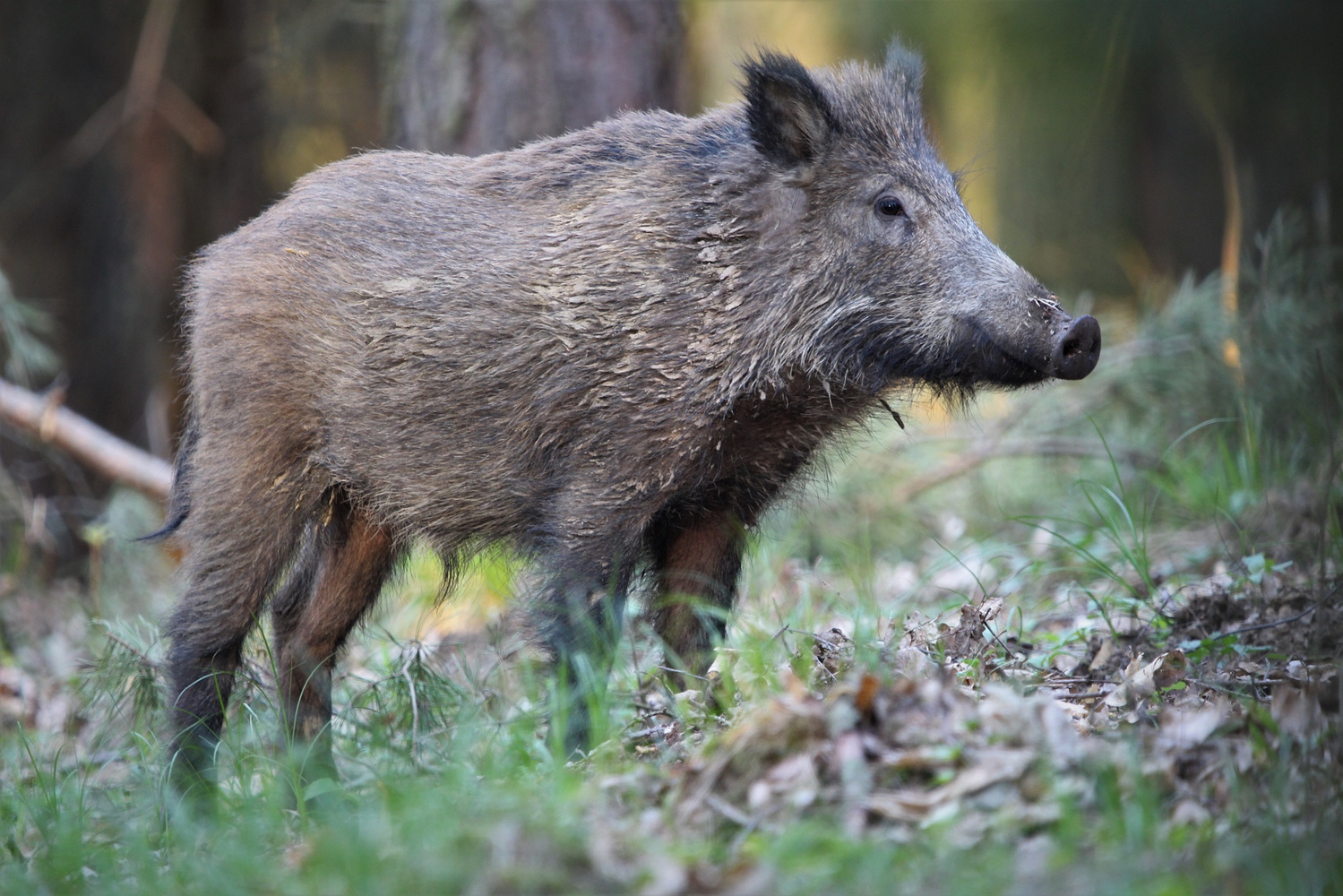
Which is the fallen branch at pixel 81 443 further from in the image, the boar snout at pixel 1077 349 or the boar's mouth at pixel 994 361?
the boar snout at pixel 1077 349

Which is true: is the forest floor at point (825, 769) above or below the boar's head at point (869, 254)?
below

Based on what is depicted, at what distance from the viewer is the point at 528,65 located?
582 centimetres

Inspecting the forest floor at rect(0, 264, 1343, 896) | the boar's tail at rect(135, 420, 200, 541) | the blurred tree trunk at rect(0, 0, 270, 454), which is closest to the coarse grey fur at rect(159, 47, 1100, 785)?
the boar's tail at rect(135, 420, 200, 541)

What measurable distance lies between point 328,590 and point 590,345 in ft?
5.55

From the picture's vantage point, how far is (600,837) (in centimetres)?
229

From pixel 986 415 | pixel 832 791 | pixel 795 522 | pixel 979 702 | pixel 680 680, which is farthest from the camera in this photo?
pixel 986 415

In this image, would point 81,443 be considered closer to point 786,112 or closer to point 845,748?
point 786,112

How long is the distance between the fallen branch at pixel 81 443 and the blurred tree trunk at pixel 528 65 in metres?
2.58

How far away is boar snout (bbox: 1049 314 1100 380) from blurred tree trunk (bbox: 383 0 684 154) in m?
2.97

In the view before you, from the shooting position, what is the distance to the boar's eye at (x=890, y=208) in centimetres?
397

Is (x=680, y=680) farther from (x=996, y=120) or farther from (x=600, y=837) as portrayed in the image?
(x=996, y=120)

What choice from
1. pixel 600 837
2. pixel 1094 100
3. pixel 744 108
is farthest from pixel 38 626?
pixel 1094 100

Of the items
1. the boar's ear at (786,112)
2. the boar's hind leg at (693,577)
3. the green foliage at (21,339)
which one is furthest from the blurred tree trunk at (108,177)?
the boar's ear at (786,112)

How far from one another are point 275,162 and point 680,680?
8.43 metres
